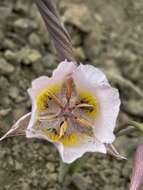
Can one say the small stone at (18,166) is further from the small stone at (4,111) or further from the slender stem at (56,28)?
the slender stem at (56,28)

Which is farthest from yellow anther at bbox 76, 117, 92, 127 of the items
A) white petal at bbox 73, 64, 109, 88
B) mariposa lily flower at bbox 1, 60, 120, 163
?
white petal at bbox 73, 64, 109, 88

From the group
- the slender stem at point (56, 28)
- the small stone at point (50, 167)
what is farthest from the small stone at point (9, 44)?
the slender stem at point (56, 28)

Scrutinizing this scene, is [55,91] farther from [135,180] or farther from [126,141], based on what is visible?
[126,141]

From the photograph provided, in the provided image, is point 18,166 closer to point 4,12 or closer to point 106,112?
point 106,112

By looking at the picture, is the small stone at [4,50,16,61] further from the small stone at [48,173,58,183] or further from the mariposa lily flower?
the mariposa lily flower

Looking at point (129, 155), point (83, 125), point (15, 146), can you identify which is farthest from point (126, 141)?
point (83, 125)

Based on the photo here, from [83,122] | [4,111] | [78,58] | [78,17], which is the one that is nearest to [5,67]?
[4,111]
